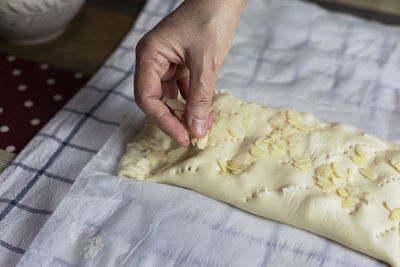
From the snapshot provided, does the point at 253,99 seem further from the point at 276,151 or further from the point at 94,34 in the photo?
the point at 94,34

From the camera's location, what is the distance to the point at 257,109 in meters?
1.11

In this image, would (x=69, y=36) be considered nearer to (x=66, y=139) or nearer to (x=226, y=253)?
(x=66, y=139)

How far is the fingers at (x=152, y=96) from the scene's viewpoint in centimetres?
96

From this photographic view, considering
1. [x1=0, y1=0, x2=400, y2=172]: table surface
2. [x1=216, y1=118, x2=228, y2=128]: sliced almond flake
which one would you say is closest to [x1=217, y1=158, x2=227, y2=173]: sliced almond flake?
[x1=216, y1=118, x2=228, y2=128]: sliced almond flake

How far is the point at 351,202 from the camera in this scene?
90 cm

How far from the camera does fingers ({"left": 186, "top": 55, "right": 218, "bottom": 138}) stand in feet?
3.05

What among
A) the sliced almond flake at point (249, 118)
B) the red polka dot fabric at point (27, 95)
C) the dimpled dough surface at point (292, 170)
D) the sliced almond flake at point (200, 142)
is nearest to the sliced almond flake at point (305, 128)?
the dimpled dough surface at point (292, 170)

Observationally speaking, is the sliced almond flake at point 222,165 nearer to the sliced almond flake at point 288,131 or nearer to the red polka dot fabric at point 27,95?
the sliced almond flake at point 288,131

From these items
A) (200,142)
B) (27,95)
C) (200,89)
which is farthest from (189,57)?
(27,95)

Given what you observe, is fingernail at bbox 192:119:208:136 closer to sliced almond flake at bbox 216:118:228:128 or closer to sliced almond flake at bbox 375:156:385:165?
sliced almond flake at bbox 216:118:228:128

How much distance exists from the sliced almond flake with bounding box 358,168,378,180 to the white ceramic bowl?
940mm

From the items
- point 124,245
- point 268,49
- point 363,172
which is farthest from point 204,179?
point 268,49

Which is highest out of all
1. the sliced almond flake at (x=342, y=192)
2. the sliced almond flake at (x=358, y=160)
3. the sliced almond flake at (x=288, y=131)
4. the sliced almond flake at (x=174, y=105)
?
the sliced almond flake at (x=174, y=105)

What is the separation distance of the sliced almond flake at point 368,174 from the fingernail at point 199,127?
33cm
